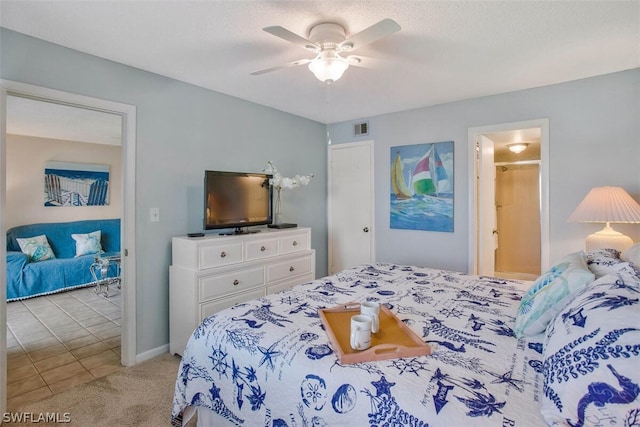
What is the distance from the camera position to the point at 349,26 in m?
2.02

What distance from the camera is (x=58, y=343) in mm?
3025

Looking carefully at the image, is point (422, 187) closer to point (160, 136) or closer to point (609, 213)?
point (609, 213)

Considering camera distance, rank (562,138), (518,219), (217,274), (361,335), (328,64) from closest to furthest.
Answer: (361,335)
(328,64)
(217,274)
(562,138)
(518,219)

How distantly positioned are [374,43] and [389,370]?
2070 mm

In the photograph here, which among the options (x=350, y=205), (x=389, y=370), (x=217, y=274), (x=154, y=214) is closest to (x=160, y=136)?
(x=154, y=214)

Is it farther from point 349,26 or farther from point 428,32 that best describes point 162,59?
point 428,32

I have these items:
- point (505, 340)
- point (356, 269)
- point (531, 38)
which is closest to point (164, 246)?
point (356, 269)

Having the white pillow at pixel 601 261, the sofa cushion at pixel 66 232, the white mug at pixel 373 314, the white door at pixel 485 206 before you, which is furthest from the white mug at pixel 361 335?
the sofa cushion at pixel 66 232

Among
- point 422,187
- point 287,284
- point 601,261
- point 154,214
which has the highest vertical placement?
point 422,187

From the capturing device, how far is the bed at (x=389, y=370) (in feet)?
3.21

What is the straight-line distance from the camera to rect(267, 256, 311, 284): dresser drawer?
3151 millimetres

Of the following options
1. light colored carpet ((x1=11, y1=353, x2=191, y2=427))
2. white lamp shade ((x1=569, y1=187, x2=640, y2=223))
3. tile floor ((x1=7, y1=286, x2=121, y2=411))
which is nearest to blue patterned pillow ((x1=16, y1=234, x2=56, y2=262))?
tile floor ((x1=7, y1=286, x2=121, y2=411))

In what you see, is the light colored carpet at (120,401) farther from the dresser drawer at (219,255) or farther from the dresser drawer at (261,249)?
the dresser drawer at (261,249)

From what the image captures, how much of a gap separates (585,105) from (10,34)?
4.48 m
